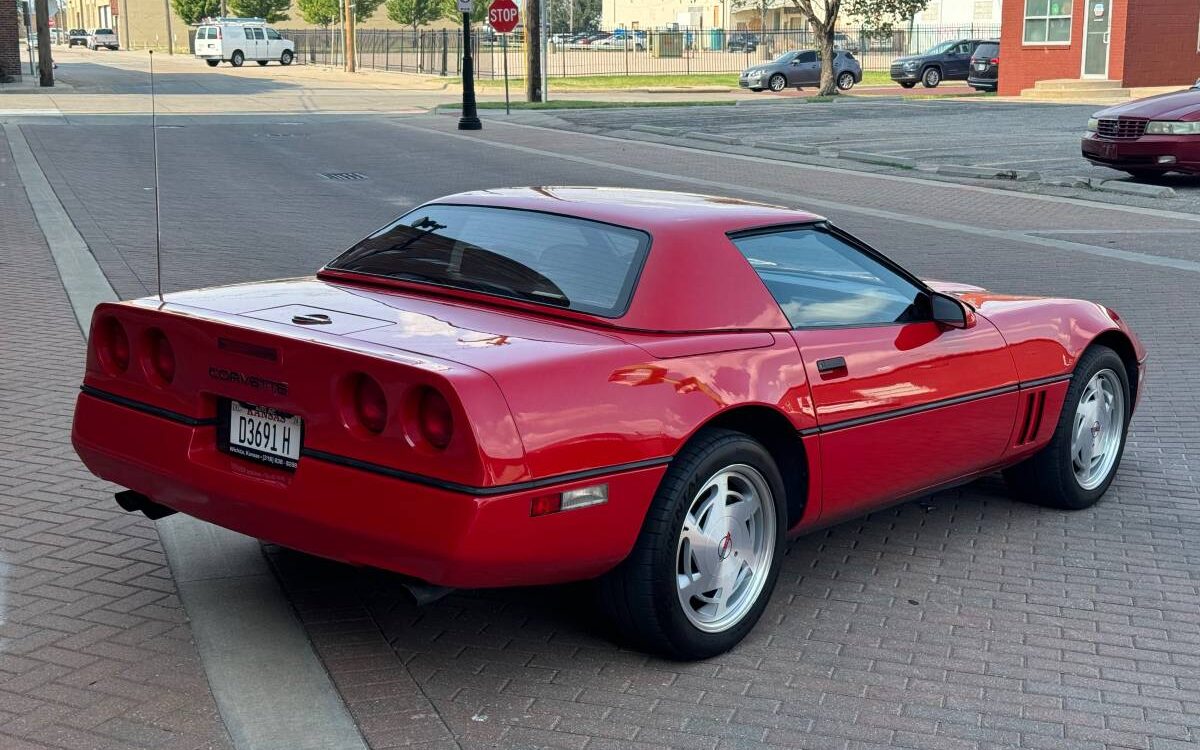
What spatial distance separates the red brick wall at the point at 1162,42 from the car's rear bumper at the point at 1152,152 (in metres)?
18.2

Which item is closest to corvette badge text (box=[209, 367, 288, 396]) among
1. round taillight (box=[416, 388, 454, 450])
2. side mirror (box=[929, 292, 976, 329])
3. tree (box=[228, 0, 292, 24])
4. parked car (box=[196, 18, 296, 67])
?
round taillight (box=[416, 388, 454, 450])

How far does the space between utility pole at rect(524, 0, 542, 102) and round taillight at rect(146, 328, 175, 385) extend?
35406 mm

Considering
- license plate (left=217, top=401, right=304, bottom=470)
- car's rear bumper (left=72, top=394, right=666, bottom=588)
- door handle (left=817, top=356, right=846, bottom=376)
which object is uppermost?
door handle (left=817, top=356, right=846, bottom=376)

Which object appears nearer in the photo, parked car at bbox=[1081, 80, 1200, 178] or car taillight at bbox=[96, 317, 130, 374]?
car taillight at bbox=[96, 317, 130, 374]

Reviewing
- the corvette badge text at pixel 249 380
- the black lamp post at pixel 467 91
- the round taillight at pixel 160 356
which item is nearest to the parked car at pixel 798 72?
the black lamp post at pixel 467 91

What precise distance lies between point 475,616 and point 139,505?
1.17m

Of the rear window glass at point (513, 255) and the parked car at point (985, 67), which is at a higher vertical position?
the parked car at point (985, 67)

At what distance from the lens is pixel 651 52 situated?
67562 millimetres

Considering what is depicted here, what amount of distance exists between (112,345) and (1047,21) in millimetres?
36716

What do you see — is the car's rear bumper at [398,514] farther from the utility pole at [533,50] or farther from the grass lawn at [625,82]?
the grass lawn at [625,82]

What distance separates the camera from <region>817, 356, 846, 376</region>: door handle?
14.8ft

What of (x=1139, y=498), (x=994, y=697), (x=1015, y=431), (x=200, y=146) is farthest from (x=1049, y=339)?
(x=200, y=146)

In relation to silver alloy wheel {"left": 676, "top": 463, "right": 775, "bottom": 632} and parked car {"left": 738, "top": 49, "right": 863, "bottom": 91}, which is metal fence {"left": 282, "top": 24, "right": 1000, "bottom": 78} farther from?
silver alloy wheel {"left": 676, "top": 463, "right": 775, "bottom": 632}

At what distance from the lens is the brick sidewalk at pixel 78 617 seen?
3619mm
